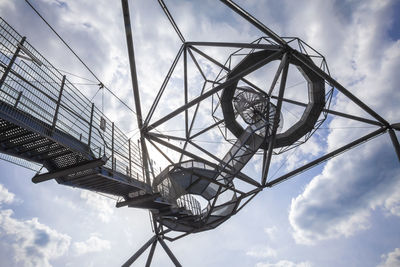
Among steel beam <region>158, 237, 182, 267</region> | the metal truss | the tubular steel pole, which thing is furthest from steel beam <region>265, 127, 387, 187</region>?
steel beam <region>158, 237, 182, 267</region>

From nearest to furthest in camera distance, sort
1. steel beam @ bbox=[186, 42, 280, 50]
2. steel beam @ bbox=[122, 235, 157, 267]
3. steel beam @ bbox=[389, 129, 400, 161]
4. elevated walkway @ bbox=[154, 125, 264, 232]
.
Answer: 1. steel beam @ bbox=[186, 42, 280, 50]
2. steel beam @ bbox=[389, 129, 400, 161]
3. elevated walkway @ bbox=[154, 125, 264, 232]
4. steel beam @ bbox=[122, 235, 157, 267]

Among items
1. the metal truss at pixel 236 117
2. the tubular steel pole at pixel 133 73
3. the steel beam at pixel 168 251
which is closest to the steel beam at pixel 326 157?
the metal truss at pixel 236 117

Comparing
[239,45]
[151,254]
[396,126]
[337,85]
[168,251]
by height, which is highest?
[239,45]

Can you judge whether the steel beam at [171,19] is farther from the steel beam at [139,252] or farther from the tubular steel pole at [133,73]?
the steel beam at [139,252]

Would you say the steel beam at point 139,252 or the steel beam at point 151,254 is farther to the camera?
the steel beam at point 151,254

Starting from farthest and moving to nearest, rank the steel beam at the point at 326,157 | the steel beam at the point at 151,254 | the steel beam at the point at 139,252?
the steel beam at the point at 151,254
the steel beam at the point at 139,252
the steel beam at the point at 326,157

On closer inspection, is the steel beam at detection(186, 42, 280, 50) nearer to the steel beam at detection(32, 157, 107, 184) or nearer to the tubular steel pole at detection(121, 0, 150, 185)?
the tubular steel pole at detection(121, 0, 150, 185)

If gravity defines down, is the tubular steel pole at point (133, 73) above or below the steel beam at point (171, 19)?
below

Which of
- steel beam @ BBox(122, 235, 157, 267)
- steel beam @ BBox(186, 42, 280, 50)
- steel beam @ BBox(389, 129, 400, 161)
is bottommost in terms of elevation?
steel beam @ BBox(122, 235, 157, 267)

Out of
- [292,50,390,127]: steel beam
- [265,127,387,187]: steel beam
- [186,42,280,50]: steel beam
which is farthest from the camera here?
[265,127,387,187]: steel beam

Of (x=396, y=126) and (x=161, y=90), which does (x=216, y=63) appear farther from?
(x=396, y=126)

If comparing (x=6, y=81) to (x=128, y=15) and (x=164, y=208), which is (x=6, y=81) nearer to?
(x=128, y=15)

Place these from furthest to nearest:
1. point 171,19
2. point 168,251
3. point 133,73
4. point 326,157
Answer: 1. point 168,251
2. point 326,157
3. point 171,19
4. point 133,73

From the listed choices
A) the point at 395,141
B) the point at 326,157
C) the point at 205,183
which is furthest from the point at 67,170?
the point at 395,141
